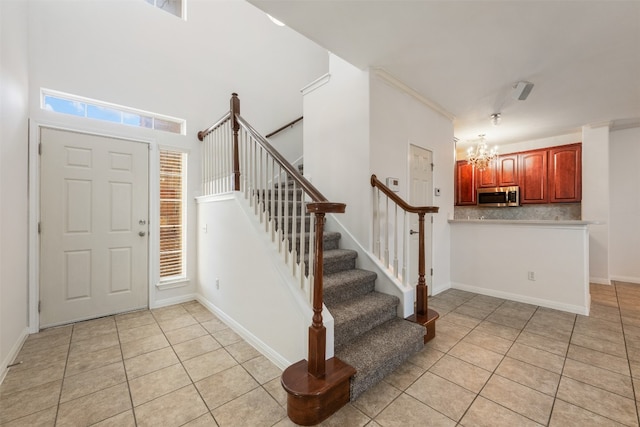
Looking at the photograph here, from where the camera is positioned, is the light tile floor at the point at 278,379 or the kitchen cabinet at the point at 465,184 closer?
the light tile floor at the point at 278,379

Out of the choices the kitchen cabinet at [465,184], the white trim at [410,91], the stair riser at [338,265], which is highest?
the white trim at [410,91]

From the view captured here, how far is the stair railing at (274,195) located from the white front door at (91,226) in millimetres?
901

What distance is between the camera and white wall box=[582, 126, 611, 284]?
439cm

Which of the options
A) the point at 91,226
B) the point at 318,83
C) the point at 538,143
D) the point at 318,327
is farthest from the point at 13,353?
the point at 538,143

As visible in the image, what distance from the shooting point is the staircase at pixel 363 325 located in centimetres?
188

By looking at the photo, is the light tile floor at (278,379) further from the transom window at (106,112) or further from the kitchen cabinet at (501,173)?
the kitchen cabinet at (501,173)

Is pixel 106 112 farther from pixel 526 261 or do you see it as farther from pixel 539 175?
pixel 539 175

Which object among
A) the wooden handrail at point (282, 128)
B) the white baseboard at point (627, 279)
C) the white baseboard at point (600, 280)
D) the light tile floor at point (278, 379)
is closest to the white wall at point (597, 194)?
the white baseboard at point (600, 280)

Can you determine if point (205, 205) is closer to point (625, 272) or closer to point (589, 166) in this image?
point (589, 166)

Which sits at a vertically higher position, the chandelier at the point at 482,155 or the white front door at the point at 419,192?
the chandelier at the point at 482,155

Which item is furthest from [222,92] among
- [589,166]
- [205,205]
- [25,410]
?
[589,166]

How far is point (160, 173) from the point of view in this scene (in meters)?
3.44

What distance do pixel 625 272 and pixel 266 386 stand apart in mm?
6443

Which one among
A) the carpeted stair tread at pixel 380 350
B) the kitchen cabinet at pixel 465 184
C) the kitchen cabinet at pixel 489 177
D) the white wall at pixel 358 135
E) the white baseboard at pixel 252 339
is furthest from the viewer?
the kitchen cabinet at pixel 465 184
